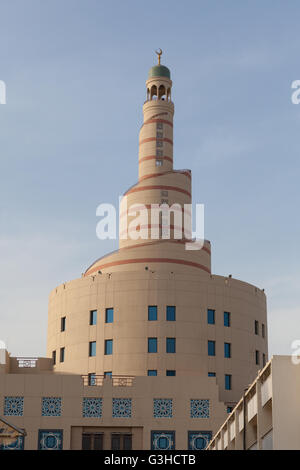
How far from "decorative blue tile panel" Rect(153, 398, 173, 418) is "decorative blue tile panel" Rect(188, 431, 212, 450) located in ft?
7.17

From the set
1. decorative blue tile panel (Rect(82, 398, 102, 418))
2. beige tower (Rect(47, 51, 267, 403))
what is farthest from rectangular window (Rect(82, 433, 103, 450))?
beige tower (Rect(47, 51, 267, 403))

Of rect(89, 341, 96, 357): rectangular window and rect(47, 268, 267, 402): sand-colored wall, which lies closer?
rect(47, 268, 267, 402): sand-colored wall

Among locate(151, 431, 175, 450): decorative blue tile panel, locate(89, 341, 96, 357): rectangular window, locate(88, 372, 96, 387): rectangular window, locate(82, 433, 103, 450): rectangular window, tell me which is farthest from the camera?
locate(89, 341, 96, 357): rectangular window

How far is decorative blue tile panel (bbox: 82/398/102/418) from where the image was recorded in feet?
205

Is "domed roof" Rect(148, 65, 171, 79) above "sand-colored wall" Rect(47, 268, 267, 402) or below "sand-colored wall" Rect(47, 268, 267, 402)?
above

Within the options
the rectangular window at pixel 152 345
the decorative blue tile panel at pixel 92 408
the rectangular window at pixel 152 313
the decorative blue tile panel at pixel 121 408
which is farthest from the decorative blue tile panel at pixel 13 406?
the rectangular window at pixel 152 313

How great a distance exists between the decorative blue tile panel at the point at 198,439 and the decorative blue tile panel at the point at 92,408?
22.8 ft

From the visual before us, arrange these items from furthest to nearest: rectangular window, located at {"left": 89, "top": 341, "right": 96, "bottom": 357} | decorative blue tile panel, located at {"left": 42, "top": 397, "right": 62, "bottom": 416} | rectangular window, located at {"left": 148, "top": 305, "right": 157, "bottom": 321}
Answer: rectangular window, located at {"left": 89, "top": 341, "right": 96, "bottom": 357}
rectangular window, located at {"left": 148, "top": 305, "right": 157, "bottom": 321}
decorative blue tile panel, located at {"left": 42, "top": 397, "right": 62, "bottom": 416}

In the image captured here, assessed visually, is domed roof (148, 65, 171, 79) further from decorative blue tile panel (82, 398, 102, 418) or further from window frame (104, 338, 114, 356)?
decorative blue tile panel (82, 398, 102, 418)

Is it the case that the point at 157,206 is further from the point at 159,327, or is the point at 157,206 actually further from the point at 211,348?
the point at 211,348

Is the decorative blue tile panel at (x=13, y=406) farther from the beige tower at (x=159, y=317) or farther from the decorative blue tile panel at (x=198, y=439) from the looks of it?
the decorative blue tile panel at (x=198, y=439)

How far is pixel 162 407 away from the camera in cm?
6294
